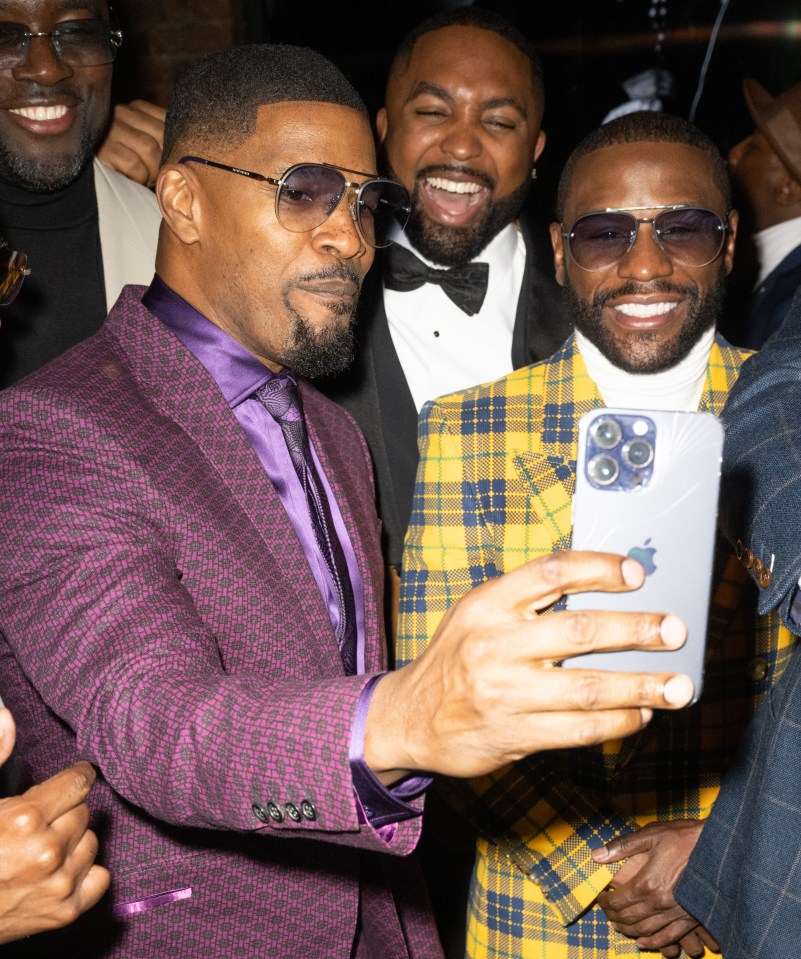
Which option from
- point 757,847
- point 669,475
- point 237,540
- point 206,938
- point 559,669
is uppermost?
point 669,475

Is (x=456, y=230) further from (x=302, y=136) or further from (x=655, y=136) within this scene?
(x=302, y=136)

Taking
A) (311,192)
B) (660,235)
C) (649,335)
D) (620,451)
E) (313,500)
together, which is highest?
(311,192)

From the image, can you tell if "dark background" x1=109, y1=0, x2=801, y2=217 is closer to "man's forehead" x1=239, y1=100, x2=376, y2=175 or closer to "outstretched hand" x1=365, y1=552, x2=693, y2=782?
"man's forehead" x1=239, y1=100, x2=376, y2=175

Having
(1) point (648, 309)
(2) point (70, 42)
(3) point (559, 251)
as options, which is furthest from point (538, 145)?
(2) point (70, 42)

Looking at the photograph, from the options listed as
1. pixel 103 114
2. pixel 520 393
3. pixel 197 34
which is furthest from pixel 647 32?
pixel 520 393

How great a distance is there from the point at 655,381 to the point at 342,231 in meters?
0.84

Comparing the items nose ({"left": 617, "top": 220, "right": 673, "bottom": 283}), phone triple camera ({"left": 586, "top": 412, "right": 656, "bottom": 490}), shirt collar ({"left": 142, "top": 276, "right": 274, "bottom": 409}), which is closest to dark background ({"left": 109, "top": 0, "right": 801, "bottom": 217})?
nose ({"left": 617, "top": 220, "right": 673, "bottom": 283})

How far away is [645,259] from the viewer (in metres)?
2.21

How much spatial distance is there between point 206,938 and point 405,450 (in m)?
1.47

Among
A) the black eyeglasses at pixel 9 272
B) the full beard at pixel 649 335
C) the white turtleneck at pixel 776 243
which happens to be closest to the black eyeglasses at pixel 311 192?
the black eyeglasses at pixel 9 272

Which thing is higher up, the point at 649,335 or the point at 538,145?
the point at 538,145

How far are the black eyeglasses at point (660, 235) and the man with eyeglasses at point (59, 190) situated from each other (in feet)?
4.06

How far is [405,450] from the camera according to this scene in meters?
2.78

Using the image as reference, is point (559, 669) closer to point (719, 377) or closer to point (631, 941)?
point (631, 941)
